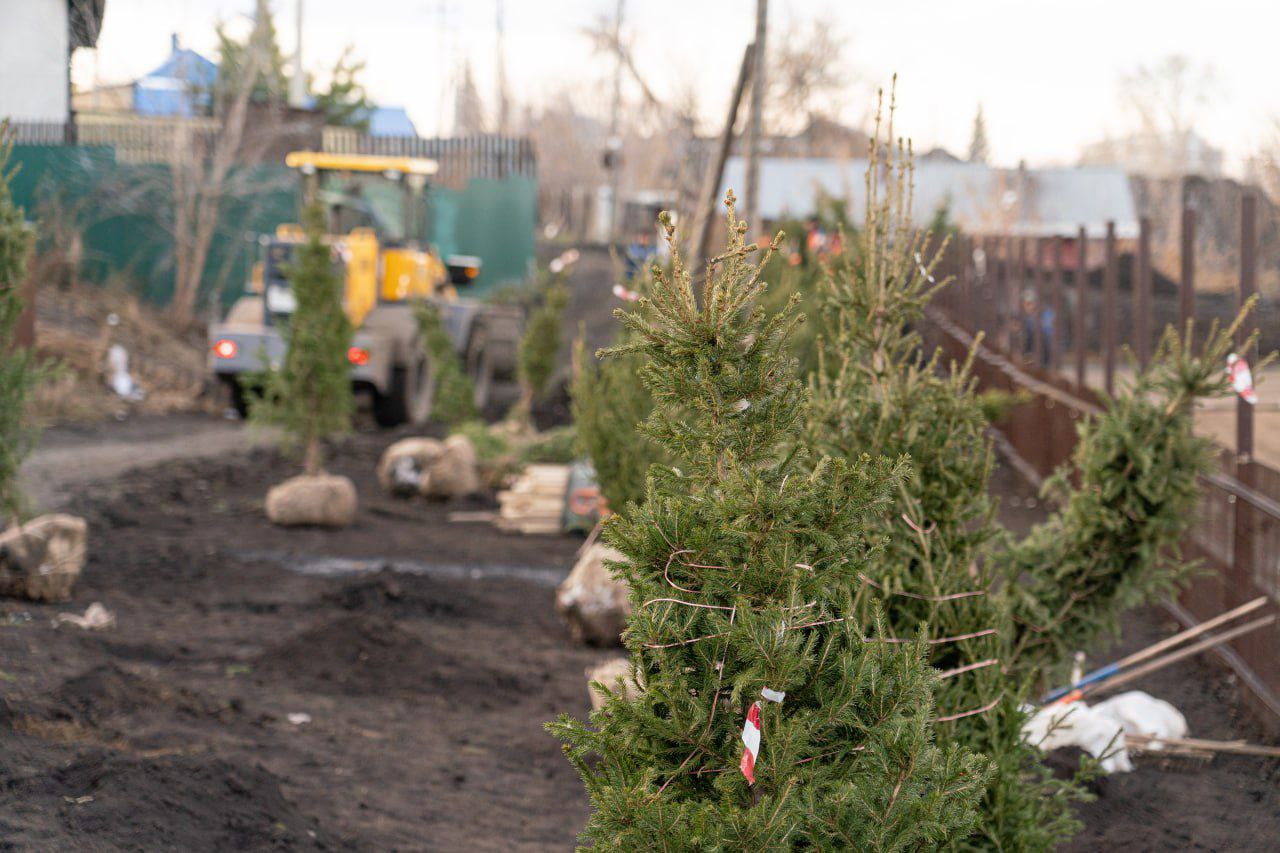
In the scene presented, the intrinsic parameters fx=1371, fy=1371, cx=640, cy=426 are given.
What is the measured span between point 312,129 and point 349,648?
66.3 ft

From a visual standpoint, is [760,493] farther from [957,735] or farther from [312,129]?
[312,129]

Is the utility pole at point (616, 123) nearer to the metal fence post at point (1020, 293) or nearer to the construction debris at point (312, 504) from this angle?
the metal fence post at point (1020, 293)

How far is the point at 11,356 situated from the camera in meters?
7.18

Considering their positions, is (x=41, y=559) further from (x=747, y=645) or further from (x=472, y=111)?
(x=472, y=111)

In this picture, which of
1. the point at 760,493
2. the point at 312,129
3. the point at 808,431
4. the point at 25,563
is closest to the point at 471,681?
the point at 25,563

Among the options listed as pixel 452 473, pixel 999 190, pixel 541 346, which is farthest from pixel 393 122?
pixel 452 473

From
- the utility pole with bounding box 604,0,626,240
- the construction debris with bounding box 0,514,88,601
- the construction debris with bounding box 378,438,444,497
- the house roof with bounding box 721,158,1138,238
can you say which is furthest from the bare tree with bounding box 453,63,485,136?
the construction debris with bounding box 0,514,88,601

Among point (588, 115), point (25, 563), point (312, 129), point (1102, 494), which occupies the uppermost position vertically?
point (588, 115)

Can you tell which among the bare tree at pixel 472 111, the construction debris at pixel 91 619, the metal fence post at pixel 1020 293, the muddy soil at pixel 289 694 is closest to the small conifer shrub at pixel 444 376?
the muddy soil at pixel 289 694

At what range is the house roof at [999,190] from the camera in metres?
37.2

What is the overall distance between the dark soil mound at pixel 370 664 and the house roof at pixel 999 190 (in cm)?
2878

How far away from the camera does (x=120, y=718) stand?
5.75m

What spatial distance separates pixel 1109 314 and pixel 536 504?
5.03 metres

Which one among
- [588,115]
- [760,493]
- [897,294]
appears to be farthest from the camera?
[588,115]
